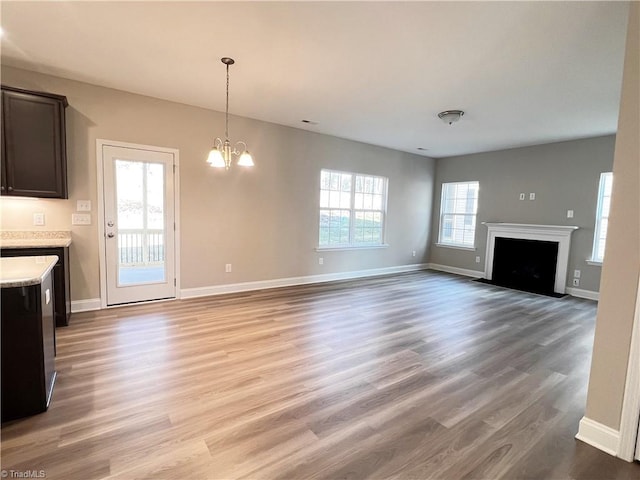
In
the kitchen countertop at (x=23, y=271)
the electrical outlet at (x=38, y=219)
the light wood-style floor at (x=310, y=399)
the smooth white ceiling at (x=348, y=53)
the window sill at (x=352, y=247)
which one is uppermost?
the smooth white ceiling at (x=348, y=53)

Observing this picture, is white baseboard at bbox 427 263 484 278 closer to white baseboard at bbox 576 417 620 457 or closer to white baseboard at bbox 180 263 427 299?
white baseboard at bbox 180 263 427 299

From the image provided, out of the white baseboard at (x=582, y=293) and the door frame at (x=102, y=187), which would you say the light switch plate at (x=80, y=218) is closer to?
the door frame at (x=102, y=187)

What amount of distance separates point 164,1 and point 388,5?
155cm

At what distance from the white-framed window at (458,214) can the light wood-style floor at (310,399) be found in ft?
11.1

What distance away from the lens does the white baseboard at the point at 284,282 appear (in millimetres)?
4605

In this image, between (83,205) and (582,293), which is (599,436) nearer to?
(582,293)

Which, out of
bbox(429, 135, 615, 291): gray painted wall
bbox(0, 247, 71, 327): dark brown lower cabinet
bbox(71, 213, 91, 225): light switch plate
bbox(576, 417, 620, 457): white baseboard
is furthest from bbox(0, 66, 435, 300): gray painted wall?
bbox(576, 417, 620, 457): white baseboard

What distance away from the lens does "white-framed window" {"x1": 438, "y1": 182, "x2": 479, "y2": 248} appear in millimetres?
7008

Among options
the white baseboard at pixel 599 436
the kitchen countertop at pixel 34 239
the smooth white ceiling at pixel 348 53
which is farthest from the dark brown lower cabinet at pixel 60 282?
the white baseboard at pixel 599 436

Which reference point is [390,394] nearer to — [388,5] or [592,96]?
[388,5]

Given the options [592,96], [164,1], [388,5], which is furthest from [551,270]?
[164,1]

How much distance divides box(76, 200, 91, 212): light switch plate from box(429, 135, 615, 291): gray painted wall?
6.96 meters

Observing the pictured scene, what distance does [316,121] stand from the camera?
486 cm

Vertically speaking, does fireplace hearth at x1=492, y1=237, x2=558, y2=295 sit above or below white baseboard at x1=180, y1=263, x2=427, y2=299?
above
